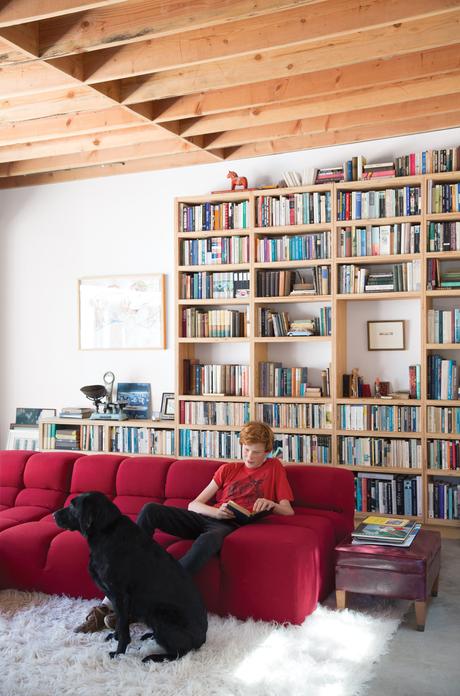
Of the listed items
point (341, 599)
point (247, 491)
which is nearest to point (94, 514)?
point (247, 491)

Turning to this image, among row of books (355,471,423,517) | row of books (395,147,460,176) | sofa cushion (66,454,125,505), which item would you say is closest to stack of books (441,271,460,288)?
row of books (395,147,460,176)

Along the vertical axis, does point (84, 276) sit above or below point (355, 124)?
below

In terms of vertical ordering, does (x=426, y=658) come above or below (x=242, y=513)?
below

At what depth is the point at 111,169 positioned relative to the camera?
653 cm

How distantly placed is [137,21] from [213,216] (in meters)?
2.39

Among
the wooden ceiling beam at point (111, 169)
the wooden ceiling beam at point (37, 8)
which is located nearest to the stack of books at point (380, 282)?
the wooden ceiling beam at point (111, 169)

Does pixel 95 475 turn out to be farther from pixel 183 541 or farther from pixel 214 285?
pixel 214 285

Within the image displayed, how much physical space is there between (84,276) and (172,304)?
36.9 inches

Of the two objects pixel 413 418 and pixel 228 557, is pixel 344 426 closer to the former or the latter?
pixel 413 418

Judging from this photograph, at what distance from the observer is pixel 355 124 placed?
525 centimetres

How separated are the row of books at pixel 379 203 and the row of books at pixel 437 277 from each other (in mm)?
386

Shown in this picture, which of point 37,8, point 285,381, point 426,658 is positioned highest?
point 37,8

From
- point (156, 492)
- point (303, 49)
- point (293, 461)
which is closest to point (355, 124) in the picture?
point (303, 49)

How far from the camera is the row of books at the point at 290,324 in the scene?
18.4ft
